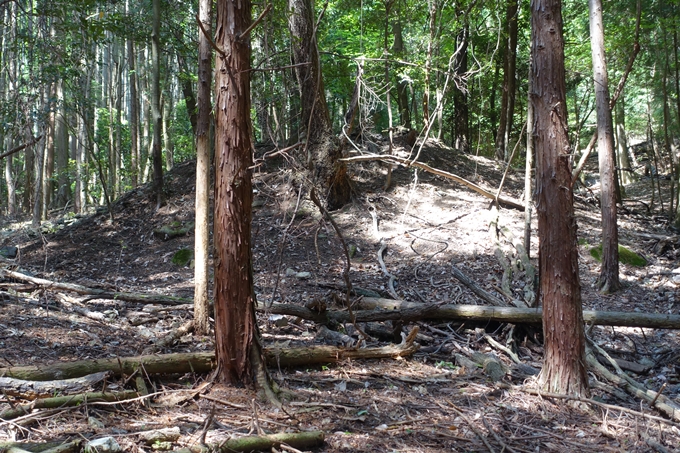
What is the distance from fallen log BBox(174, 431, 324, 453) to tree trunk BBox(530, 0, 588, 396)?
2642 millimetres

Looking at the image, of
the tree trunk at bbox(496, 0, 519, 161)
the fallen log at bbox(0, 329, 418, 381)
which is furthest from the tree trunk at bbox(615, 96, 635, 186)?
the fallen log at bbox(0, 329, 418, 381)

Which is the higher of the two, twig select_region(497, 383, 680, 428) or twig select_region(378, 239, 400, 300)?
twig select_region(378, 239, 400, 300)

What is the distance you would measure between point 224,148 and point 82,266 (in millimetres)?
8800

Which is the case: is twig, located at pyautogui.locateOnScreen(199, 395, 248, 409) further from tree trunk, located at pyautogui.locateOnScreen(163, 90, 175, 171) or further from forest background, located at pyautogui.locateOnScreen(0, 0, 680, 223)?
tree trunk, located at pyautogui.locateOnScreen(163, 90, 175, 171)

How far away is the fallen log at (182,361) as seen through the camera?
455cm

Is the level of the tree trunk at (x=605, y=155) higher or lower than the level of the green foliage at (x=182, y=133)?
lower

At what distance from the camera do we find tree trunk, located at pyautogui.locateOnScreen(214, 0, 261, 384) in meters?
4.70

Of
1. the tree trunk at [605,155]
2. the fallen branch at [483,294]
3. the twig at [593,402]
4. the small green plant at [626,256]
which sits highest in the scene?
the tree trunk at [605,155]

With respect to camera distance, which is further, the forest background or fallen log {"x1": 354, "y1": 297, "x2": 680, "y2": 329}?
the forest background

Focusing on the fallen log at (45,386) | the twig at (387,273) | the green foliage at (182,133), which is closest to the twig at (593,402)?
the twig at (387,273)

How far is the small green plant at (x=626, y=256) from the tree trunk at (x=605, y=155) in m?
1.61

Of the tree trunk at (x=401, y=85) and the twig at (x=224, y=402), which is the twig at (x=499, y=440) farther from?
the tree trunk at (x=401, y=85)

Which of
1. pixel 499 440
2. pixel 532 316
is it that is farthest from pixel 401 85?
pixel 499 440

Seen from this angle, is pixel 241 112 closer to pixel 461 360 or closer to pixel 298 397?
pixel 298 397
